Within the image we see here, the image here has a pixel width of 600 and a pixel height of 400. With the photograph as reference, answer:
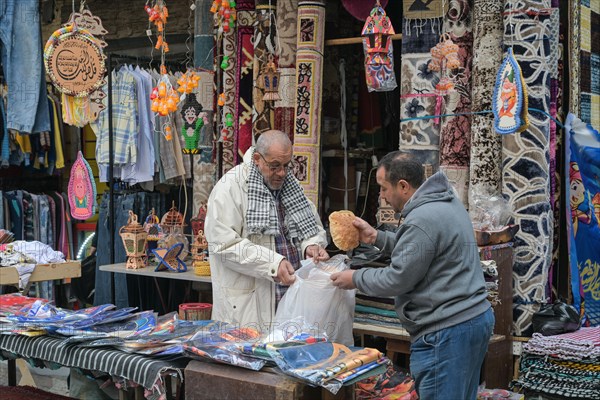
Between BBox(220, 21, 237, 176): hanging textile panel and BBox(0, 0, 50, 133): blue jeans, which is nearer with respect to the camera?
BBox(220, 21, 237, 176): hanging textile panel

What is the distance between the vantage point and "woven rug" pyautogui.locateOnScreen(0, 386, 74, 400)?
13.9ft

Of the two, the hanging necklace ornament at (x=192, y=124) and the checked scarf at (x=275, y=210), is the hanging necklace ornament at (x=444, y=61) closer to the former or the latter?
the checked scarf at (x=275, y=210)

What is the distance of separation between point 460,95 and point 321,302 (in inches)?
83.9

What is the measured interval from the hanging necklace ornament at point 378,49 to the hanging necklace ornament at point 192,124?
5.94ft

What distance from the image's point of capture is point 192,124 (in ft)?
21.4

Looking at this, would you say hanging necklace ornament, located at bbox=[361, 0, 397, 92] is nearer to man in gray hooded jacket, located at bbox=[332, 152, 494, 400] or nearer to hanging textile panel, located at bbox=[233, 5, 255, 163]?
hanging textile panel, located at bbox=[233, 5, 255, 163]

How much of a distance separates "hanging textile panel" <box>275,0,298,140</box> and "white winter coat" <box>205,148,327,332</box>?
1.64 meters

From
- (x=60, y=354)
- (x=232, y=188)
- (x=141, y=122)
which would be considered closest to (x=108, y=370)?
(x=60, y=354)

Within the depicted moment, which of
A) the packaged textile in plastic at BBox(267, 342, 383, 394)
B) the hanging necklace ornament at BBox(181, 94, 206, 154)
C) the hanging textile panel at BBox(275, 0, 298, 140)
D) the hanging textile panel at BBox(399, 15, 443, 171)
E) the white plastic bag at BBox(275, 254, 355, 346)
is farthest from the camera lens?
the hanging necklace ornament at BBox(181, 94, 206, 154)

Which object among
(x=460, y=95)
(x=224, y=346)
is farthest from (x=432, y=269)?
Result: (x=460, y=95)

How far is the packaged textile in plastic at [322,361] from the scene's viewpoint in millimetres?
2986

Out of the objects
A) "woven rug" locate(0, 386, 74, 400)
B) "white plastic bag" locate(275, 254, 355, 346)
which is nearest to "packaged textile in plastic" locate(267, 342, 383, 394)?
"white plastic bag" locate(275, 254, 355, 346)

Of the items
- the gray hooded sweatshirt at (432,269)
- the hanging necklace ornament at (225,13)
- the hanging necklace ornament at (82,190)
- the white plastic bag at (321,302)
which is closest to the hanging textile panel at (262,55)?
the hanging necklace ornament at (225,13)

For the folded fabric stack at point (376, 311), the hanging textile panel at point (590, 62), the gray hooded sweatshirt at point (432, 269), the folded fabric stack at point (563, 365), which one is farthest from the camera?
the hanging textile panel at point (590, 62)
